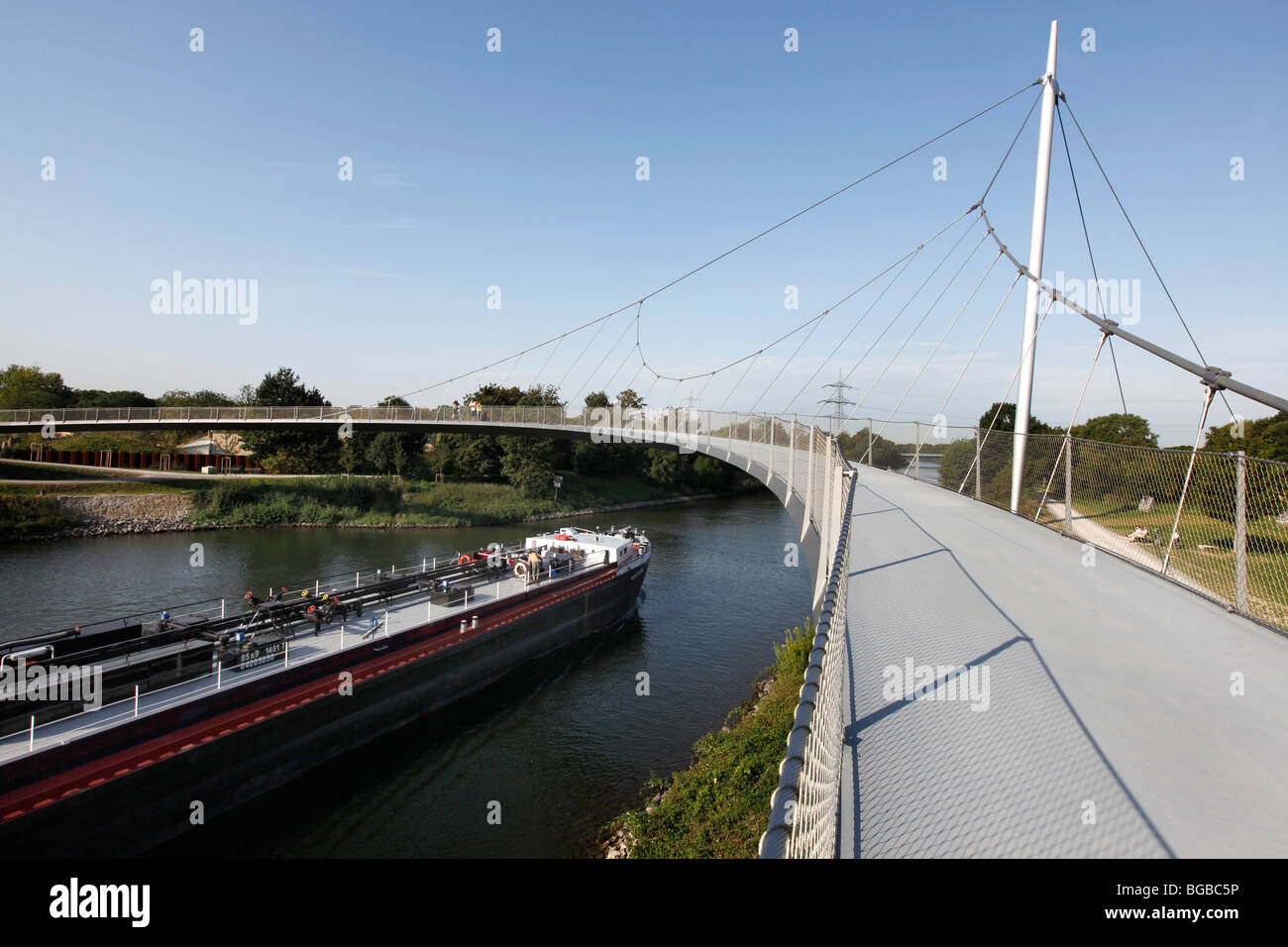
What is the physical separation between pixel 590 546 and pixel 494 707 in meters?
9.43

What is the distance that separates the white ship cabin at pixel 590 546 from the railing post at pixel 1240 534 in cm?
2049

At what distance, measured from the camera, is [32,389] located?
6900cm

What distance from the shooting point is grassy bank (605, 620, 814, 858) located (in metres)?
10.5

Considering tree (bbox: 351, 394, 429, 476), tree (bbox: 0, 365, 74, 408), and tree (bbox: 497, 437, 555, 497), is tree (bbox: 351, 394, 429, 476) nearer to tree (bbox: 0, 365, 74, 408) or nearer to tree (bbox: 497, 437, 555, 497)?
tree (bbox: 497, 437, 555, 497)

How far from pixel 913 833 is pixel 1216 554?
7.85 metres

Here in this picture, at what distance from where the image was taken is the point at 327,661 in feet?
50.9

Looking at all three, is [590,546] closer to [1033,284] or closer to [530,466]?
[1033,284]

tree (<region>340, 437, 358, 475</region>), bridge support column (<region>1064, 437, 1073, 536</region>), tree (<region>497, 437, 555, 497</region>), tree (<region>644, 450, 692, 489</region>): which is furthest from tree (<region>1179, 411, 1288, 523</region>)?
tree (<region>340, 437, 358, 475</region>)

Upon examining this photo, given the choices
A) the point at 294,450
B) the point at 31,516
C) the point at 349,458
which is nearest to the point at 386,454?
the point at 349,458

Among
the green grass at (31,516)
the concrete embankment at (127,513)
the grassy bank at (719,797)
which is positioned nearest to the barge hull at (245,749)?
the grassy bank at (719,797)

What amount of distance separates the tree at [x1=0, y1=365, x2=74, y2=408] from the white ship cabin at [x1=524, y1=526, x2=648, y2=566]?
65204 mm

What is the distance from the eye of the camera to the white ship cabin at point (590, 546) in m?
26.6
